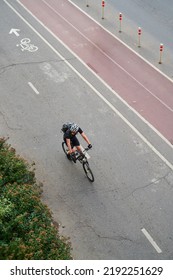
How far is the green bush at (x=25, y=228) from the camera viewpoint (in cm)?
761

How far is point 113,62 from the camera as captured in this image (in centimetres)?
1708

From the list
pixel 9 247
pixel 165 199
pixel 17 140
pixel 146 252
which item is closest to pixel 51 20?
pixel 17 140

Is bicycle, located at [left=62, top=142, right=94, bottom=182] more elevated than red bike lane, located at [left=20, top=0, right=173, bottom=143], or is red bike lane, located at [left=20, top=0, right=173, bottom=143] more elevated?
red bike lane, located at [left=20, top=0, right=173, bottom=143]

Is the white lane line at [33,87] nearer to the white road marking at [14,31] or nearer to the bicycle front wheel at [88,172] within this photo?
the white road marking at [14,31]

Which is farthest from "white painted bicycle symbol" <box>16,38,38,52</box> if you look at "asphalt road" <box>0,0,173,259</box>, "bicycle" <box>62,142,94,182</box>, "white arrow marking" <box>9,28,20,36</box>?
"bicycle" <box>62,142,94,182</box>

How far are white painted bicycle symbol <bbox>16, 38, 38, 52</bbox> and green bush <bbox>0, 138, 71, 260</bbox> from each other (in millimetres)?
9558

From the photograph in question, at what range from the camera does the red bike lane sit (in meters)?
14.9

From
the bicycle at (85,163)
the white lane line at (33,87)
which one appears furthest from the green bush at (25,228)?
the white lane line at (33,87)

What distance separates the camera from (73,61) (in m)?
17.1

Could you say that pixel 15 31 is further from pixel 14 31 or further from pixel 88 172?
pixel 88 172

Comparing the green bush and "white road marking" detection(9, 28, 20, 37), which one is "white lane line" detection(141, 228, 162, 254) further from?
"white road marking" detection(9, 28, 20, 37)

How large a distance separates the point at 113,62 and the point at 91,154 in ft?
A: 18.4

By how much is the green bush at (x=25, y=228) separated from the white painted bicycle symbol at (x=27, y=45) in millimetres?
9558
